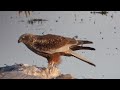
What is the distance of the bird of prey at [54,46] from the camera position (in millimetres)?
5266

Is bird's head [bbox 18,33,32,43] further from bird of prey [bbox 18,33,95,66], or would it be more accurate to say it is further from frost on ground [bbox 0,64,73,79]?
frost on ground [bbox 0,64,73,79]

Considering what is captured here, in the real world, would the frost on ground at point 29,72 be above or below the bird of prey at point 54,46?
below

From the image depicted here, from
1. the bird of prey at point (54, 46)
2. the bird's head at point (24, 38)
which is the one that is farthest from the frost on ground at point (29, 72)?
the bird's head at point (24, 38)

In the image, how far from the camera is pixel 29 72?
5.30 meters

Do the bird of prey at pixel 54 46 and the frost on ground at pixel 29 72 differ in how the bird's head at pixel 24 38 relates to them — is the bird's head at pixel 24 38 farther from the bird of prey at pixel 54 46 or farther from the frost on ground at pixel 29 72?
the frost on ground at pixel 29 72

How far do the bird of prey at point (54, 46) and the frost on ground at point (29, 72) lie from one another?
3.0 inches

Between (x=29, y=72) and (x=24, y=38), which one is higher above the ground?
(x=24, y=38)

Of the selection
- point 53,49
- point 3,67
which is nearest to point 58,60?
point 53,49

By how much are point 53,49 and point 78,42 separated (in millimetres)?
227

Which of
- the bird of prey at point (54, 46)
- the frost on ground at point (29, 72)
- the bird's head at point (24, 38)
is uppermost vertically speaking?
the bird's head at point (24, 38)

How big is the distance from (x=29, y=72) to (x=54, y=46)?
1.04ft

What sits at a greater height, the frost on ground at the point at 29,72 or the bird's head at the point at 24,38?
the bird's head at the point at 24,38
